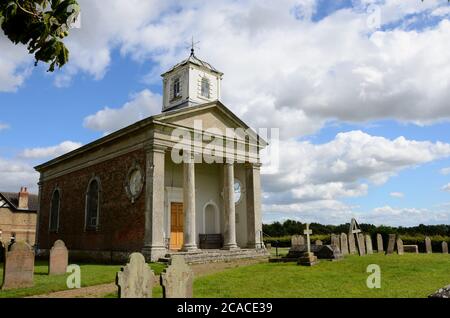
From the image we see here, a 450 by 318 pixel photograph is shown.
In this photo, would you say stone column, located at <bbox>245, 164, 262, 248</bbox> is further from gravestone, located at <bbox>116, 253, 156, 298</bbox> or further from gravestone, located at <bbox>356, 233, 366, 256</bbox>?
gravestone, located at <bbox>116, 253, 156, 298</bbox>

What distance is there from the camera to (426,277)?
12070 mm

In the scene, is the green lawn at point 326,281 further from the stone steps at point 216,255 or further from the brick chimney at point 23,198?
the brick chimney at point 23,198

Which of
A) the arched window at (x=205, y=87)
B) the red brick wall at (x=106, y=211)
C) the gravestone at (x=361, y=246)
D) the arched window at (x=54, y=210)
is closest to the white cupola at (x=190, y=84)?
the arched window at (x=205, y=87)

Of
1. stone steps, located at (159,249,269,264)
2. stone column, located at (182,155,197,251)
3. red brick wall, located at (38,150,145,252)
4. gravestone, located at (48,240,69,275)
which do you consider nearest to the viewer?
gravestone, located at (48,240,69,275)

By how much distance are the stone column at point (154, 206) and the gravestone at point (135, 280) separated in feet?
35.5

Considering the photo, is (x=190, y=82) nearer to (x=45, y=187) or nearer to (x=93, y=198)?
(x=93, y=198)

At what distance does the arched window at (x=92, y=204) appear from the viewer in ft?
75.1

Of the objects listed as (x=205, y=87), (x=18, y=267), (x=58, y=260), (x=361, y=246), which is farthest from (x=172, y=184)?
(x=361, y=246)

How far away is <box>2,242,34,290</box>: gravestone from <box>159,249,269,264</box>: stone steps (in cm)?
601

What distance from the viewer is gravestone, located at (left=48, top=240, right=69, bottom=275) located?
576 inches

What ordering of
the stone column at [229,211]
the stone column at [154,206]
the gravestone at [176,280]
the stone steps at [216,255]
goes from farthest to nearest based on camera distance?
1. the stone column at [229,211]
2. the stone column at [154,206]
3. the stone steps at [216,255]
4. the gravestone at [176,280]

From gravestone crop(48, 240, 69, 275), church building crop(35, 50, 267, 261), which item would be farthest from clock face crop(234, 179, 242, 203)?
gravestone crop(48, 240, 69, 275)
